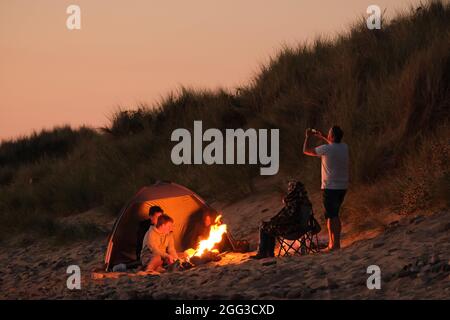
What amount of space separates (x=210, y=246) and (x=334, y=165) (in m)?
2.81

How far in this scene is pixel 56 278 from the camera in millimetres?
14086

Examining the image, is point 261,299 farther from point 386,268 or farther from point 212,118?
point 212,118

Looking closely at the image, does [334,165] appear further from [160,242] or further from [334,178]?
[160,242]

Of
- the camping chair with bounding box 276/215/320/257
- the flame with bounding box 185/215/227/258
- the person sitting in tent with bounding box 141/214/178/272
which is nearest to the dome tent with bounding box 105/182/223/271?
the flame with bounding box 185/215/227/258

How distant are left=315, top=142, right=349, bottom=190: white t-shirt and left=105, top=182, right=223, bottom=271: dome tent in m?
3.22

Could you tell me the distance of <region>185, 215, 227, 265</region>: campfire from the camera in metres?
13.1

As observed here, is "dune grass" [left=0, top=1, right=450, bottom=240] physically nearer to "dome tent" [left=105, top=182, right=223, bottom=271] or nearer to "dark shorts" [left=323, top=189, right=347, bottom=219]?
"dark shorts" [left=323, top=189, right=347, bottom=219]

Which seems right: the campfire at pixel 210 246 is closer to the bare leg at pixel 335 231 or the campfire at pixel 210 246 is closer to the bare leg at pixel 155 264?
the bare leg at pixel 155 264

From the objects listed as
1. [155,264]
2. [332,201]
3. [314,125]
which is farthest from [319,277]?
[314,125]

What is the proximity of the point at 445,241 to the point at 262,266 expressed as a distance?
7.21 feet

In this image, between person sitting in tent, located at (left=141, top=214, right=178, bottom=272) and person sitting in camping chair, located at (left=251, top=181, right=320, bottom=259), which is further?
person sitting in tent, located at (left=141, top=214, right=178, bottom=272)

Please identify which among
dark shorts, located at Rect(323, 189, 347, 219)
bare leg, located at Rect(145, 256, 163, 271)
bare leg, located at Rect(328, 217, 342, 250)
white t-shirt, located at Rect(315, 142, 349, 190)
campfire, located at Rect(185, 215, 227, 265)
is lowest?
bare leg, located at Rect(145, 256, 163, 271)
